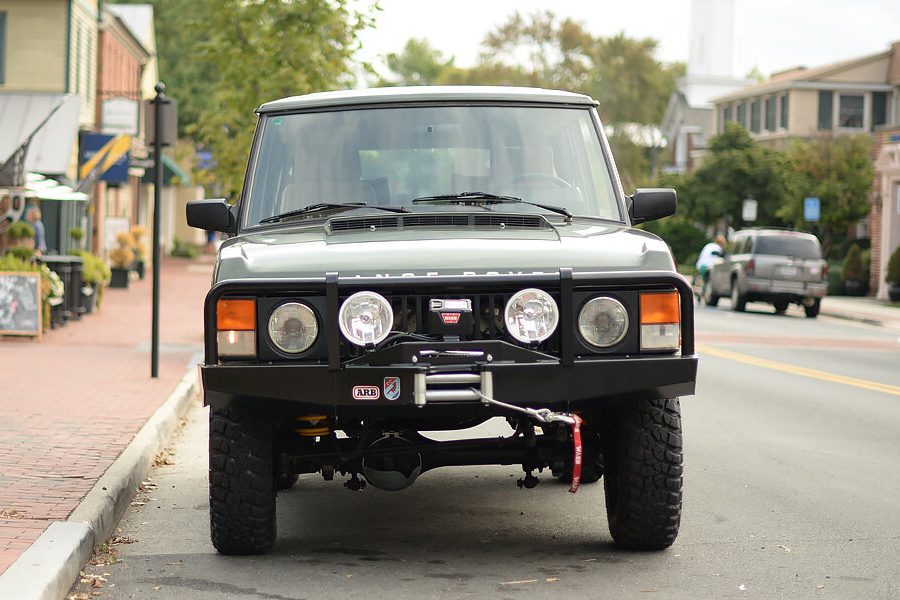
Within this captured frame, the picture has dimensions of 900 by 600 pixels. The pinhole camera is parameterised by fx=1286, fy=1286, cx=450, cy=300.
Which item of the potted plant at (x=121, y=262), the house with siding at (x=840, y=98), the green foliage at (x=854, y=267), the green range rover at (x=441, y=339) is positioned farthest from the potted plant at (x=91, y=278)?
the house with siding at (x=840, y=98)

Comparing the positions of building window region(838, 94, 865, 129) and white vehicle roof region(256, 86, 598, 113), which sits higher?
building window region(838, 94, 865, 129)

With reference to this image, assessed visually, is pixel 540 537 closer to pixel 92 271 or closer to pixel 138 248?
pixel 92 271

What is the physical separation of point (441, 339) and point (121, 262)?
2724 centimetres

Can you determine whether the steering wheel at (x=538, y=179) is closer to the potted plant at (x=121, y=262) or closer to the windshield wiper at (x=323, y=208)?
the windshield wiper at (x=323, y=208)

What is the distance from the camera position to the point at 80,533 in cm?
564

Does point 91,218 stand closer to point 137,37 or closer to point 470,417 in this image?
point 137,37

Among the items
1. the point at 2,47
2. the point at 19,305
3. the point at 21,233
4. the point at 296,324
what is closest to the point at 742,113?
the point at 2,47

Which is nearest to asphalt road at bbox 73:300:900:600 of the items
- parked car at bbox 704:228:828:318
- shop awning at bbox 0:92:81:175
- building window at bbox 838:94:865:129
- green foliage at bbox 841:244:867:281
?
shop awning at bbox 0:92:81:175

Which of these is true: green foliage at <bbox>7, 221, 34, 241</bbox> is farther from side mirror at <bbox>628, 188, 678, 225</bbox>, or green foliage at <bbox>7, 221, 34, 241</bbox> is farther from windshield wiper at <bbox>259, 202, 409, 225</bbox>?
side mirror at <bbox>628, 188, 678, 225</bbox>

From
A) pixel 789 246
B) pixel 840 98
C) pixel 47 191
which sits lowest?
pixel 789 246

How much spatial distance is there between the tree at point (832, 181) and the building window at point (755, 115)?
14.2m

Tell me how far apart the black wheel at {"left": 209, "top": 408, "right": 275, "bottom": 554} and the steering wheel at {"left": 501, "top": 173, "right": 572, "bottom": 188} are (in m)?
1.78

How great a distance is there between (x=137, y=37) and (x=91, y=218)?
25.1ft

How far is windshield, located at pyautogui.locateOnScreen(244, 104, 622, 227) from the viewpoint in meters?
6.31
